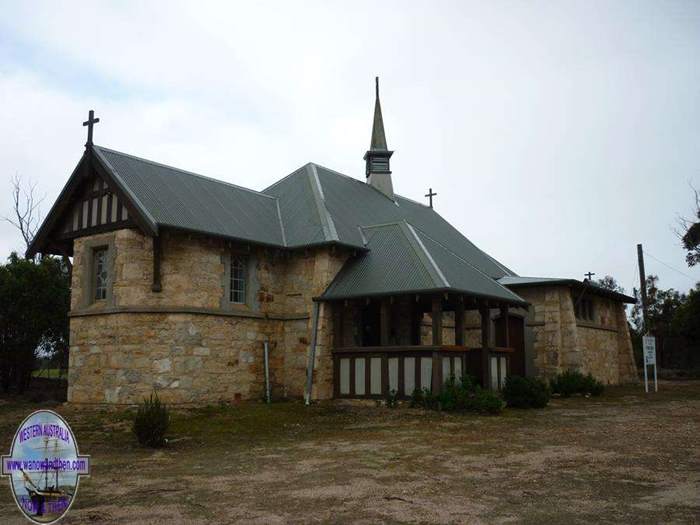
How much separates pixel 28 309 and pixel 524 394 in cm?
1530

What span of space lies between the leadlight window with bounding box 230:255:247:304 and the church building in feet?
0.09

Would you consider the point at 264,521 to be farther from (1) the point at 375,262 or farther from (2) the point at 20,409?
(2) the point at 20,409

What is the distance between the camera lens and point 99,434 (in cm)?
1237

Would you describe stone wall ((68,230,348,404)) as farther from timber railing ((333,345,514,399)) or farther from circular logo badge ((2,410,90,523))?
circular logo badge ((2,410,90,523))

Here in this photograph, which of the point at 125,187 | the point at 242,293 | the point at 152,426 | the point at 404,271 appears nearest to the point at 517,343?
the point at 404,271

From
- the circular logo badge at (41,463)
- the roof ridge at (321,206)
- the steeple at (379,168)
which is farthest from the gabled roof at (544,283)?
the circular logo badge at (41,463)

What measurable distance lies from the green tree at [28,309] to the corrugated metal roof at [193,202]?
260 inches

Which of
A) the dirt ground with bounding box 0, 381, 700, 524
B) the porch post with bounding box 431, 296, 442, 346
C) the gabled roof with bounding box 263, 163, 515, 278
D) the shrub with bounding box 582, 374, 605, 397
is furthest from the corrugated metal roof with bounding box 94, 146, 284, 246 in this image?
the shrub with bounding box 582, 374, 605, 397

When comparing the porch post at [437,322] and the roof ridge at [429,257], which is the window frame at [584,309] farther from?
the porch post at [437,322]

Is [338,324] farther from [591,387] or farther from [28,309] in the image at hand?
[28,309]

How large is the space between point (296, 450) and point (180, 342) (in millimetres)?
5740

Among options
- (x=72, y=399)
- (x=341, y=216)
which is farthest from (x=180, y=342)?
(x=341, y=216)

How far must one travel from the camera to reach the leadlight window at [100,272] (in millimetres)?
16172

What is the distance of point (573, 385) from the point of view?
20.5 meters
